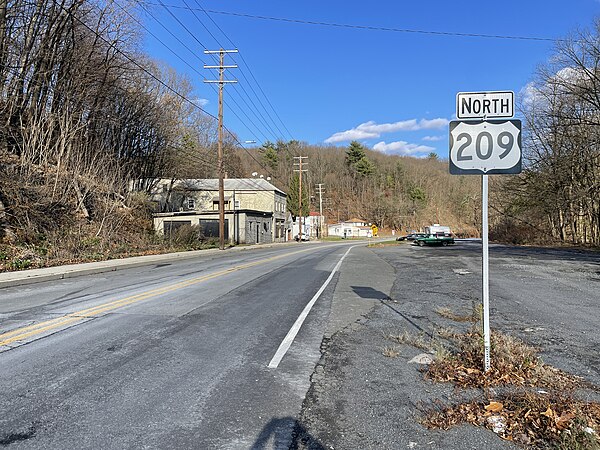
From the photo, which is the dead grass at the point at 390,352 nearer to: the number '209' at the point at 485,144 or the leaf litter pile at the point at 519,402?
the leaf litter pile at the point at 519,402

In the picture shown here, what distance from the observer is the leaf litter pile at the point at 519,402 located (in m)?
3.46

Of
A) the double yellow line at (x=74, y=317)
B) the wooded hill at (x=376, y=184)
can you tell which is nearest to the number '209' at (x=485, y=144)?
the double yellow line at (x=74, y=317)

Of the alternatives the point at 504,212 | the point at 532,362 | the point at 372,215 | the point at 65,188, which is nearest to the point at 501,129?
the point at 532,362

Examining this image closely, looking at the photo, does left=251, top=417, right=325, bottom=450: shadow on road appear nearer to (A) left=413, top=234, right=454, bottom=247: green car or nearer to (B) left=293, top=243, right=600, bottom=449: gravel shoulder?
(B) left=293, top=243, right=600, bottom=449: gravel shoulder

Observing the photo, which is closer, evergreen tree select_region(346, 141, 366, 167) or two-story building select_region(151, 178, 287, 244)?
two-story building select_region(151, 178, 287, 244)

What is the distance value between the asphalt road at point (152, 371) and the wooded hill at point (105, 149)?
11.4 metres

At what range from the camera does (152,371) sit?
5.18 meters

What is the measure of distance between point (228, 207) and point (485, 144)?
5780cm

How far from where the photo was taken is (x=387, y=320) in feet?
26.7

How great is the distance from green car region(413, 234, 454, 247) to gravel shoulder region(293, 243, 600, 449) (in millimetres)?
24549

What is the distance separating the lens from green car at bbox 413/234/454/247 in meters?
39.0

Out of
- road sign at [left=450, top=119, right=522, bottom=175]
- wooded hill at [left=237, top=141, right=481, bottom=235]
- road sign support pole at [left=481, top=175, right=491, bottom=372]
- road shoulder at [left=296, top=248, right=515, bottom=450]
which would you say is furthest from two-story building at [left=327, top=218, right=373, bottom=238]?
road sign at [left=450, top=119, right=522, bottom=175]

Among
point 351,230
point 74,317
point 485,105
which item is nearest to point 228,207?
point 74,317

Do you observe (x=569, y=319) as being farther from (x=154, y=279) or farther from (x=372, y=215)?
(x=372, y=215)
